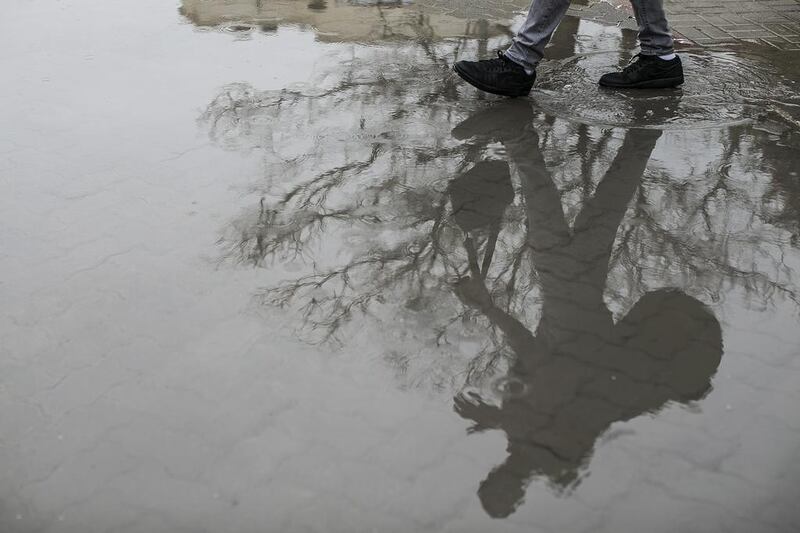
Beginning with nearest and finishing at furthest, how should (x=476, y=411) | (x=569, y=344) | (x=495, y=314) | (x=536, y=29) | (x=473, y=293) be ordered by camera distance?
(x=476, y=411) → (x=569, y=344) → (x=495, y=314) → (x=473, y=293) → (x=536, y=29)

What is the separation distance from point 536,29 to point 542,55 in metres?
0.17

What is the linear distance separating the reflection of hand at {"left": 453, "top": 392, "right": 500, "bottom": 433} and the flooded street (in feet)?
0.03

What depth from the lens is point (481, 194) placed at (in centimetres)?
440

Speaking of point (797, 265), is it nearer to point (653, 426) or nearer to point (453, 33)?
point (653, 426)

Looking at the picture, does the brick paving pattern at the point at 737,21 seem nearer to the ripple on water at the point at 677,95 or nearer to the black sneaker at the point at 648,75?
the ripple on water at the point at 677,95

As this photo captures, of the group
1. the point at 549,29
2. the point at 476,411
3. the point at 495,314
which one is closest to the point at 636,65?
the point at 549,29

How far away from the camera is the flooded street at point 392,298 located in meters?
2.72

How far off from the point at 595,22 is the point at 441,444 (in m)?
5.14

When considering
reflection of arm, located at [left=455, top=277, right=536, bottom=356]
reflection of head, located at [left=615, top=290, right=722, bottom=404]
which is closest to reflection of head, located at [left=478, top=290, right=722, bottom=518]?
reflection of head, located at [left=615, top=290, right=722, bottom=404]

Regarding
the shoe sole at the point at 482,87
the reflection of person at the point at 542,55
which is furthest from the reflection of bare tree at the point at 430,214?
the reflection of person at the point at 542,55

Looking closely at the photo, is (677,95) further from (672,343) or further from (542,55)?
(672,343)

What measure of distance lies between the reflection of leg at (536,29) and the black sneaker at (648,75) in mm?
620

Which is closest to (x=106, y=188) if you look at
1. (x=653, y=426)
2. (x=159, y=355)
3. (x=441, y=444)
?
(x=159, y=355)

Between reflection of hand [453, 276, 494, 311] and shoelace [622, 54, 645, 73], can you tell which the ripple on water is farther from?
reflection of hand [453, 276, 494, 311]
